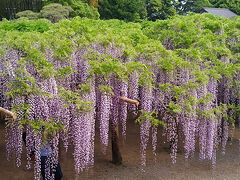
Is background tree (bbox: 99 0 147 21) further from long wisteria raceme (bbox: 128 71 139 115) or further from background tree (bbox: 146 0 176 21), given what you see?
long wisteria raceme (bbox: 128 71 139 115)

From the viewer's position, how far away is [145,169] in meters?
8.83

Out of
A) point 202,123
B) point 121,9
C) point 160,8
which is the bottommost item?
point 202,123

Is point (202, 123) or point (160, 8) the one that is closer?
point (202, 123)

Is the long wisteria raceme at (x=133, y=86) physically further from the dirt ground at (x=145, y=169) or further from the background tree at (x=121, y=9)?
the background tree at (x=121, y=9)

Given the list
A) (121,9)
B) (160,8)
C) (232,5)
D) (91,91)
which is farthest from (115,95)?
(232,5)

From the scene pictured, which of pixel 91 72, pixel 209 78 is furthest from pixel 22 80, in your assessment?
pixel 209 78

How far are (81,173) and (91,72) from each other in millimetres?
3289

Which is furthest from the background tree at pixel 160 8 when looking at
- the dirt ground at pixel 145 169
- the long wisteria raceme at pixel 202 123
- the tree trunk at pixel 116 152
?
the long wisteria raceme at pixel 202 123

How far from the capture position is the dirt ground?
827 centimetres

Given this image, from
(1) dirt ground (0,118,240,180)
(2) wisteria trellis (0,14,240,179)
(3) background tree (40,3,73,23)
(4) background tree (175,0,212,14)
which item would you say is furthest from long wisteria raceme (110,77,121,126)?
(4) background tree (175,0,212,14)

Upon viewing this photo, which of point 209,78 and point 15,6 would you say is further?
point 15,6

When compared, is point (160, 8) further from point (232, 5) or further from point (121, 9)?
point (232, 5)

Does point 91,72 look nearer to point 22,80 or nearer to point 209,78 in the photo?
point 22,80

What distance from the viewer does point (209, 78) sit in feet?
27.0
